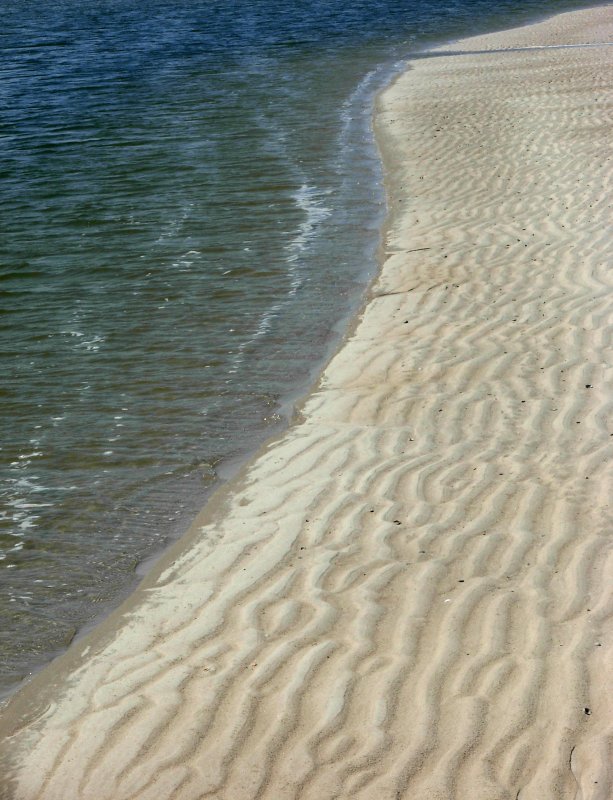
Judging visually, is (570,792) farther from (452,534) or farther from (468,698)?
(452,534)

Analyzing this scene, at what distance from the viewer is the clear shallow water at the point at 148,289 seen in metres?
6.47

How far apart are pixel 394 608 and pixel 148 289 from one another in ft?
21.8

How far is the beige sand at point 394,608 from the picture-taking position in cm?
412

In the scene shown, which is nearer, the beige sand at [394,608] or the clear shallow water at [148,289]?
the beige sand at [394,608]

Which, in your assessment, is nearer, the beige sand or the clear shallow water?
the beige sand

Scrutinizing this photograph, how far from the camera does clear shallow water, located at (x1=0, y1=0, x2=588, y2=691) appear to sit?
6473mm

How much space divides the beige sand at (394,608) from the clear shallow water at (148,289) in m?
0.51

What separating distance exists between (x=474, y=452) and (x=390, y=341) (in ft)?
7.97

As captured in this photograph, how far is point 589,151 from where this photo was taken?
14.7 metres

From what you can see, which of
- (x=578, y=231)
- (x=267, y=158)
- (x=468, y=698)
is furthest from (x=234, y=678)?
(x=267, y=158)

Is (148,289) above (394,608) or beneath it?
above

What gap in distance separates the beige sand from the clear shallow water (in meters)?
0.51

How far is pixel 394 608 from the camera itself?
5086mm

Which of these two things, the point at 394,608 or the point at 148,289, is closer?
the point at 394,608
